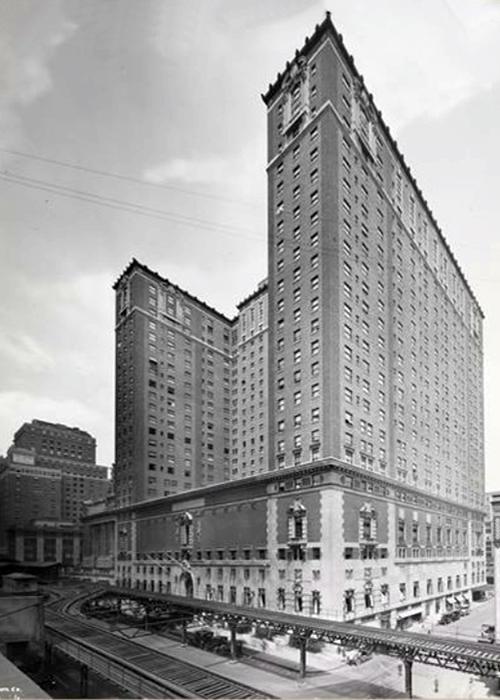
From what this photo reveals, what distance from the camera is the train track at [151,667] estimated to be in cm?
2853

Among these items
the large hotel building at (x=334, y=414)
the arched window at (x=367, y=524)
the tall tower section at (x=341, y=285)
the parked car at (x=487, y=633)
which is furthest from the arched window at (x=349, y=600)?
the parked car at (x=487, y=633)

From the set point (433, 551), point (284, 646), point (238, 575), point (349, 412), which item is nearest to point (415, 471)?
point (433, 551)

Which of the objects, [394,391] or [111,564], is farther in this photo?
[111,564]

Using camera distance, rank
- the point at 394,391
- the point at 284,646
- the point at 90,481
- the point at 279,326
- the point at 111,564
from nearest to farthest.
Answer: the point at 284,646 < the point at 279,326 < the point at 394,391 < the point at 111,564 < the point at 90,481

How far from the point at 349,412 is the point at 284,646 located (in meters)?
23.3

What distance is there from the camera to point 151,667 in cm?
3422

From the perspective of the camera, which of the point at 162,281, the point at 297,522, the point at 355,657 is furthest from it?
the point at 162,281

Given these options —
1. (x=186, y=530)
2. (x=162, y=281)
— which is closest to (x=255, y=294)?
(x=162, y=281)

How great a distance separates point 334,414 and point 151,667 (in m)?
29.9

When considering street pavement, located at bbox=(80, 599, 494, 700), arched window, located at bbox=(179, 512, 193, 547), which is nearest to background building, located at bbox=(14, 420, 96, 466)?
arched window, located at bbox=(179, 512, 193, 547)

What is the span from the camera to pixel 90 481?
180125 mm

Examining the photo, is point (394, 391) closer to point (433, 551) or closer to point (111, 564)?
point (433, 551)

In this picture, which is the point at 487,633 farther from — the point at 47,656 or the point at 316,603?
the point at 47,656

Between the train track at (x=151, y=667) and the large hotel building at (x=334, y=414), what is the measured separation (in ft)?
60.7
